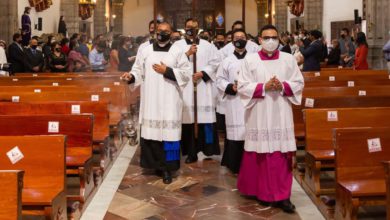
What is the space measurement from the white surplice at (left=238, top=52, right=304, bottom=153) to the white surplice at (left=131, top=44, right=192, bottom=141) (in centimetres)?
119

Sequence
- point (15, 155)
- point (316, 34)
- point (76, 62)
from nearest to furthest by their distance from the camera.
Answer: point (15, 155) → point (316, 34) → point (76, 62)

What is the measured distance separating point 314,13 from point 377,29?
523 centimetres

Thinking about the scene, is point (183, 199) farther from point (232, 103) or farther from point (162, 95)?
point (232, 103)

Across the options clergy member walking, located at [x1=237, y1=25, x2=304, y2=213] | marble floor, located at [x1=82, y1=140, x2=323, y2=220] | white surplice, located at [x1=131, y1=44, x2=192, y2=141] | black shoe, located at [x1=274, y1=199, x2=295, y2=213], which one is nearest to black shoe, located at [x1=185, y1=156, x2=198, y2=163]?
marble floor, located at [x1=82, y1=140, x2=323, y2=220]

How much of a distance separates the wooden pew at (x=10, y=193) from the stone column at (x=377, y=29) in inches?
494

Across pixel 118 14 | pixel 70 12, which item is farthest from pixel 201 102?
pixel 118 14

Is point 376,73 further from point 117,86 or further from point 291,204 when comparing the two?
point 291,204

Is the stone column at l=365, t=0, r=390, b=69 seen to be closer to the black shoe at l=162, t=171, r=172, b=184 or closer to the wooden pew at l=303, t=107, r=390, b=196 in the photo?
the wooden pew at l=303, t=107, r=390, b=196

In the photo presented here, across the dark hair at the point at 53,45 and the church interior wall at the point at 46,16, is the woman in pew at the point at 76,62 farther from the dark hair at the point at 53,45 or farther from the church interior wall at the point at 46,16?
the church interior wall at the point at 46,16

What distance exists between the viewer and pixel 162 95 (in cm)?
624

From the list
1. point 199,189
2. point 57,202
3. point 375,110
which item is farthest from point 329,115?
point 57,202

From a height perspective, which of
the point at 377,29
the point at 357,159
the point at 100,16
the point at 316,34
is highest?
the point at 100,16

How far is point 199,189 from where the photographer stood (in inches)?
235

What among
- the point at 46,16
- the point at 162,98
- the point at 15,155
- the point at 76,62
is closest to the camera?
the point at 15,155
